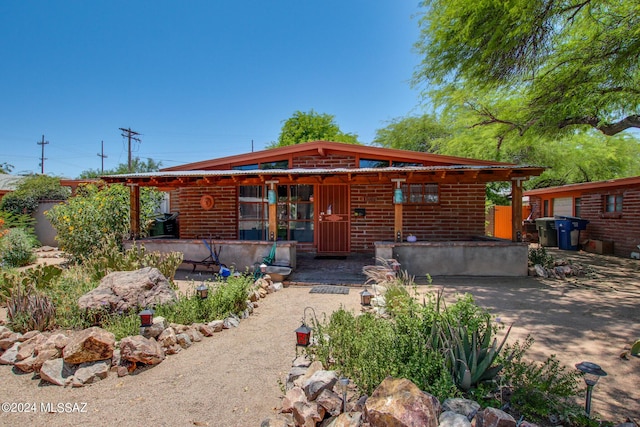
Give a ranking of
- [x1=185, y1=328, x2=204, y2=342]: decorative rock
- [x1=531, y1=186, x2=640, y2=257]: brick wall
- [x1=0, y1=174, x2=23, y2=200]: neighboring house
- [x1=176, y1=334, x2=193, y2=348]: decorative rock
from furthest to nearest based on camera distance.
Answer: [x1=0, y1=174, x2=23, y2=200]: neighboring house, [x1=531, y1=186, x2=640, y2=257]: brick wall, [x1=185, y1=328, x2=204, y2=342]: decorative rock, [x1=176, y1=334, x2=193, y2=348]: decorative rock

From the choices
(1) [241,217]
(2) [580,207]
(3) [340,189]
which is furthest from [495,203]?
(1) [241,217]

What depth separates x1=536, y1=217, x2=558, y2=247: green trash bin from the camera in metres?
14.4

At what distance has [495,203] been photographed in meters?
20.7

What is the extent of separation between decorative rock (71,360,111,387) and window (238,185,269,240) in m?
7.36

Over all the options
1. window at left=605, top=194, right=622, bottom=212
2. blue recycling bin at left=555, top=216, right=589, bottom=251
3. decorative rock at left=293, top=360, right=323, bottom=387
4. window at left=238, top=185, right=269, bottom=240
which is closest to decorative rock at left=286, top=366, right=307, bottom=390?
decorative rock at left=293, top=360, right=323, bottom=387

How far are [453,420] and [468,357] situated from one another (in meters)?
0.66

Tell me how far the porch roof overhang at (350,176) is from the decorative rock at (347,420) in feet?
20.3

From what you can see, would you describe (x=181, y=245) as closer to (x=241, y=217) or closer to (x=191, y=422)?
(x=241, y=217)

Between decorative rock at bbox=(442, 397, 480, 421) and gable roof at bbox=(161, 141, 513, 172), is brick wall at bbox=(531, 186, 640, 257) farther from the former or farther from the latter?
decorative rock at bbox=(442, 397, 480, 421)

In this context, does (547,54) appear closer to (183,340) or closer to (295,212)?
(295,212)

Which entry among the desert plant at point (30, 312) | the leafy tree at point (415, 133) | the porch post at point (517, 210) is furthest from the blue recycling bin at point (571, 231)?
the desert plant at point (30, 312)

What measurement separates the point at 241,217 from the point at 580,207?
46.8 feet

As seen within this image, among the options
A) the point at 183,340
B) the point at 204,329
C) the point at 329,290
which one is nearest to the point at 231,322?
the point at 204,329

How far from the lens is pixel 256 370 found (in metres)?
3.57
